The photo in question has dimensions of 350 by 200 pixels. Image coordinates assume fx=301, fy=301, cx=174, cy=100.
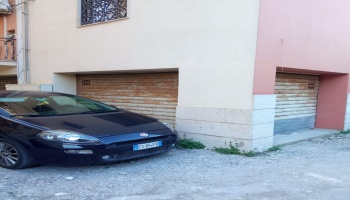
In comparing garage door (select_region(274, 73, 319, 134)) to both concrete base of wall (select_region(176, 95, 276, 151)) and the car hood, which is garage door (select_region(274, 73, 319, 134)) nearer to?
concrete base of wall (select_region(176, 95, 276, 151))

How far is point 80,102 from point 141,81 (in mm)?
2489

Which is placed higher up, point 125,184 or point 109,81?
point 109,81

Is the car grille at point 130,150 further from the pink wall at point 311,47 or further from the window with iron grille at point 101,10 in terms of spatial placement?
the window with iron grille at point 101,10

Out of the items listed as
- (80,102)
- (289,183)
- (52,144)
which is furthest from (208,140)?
(52,144)

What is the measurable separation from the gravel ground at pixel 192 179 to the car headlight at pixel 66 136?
1.73 feet

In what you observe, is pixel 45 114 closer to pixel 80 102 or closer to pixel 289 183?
pixel 80 102

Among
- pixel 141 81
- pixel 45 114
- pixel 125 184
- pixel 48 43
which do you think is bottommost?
pixel 125 184

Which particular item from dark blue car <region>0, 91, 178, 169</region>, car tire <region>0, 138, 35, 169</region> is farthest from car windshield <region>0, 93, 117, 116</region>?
car tire <region>0, 138, 35, 169</region>

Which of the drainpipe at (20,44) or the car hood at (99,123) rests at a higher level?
the drainpipe at (20,44)

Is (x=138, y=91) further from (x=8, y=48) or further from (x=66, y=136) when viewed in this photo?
(x=8, y=48)

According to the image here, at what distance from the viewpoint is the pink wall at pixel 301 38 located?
5.66m

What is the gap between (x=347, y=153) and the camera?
5.89 metres

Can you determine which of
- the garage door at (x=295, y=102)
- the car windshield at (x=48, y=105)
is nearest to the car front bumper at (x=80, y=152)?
the car windshield at (x=48, y=105)

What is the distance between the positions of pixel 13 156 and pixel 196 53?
376 centimetres
